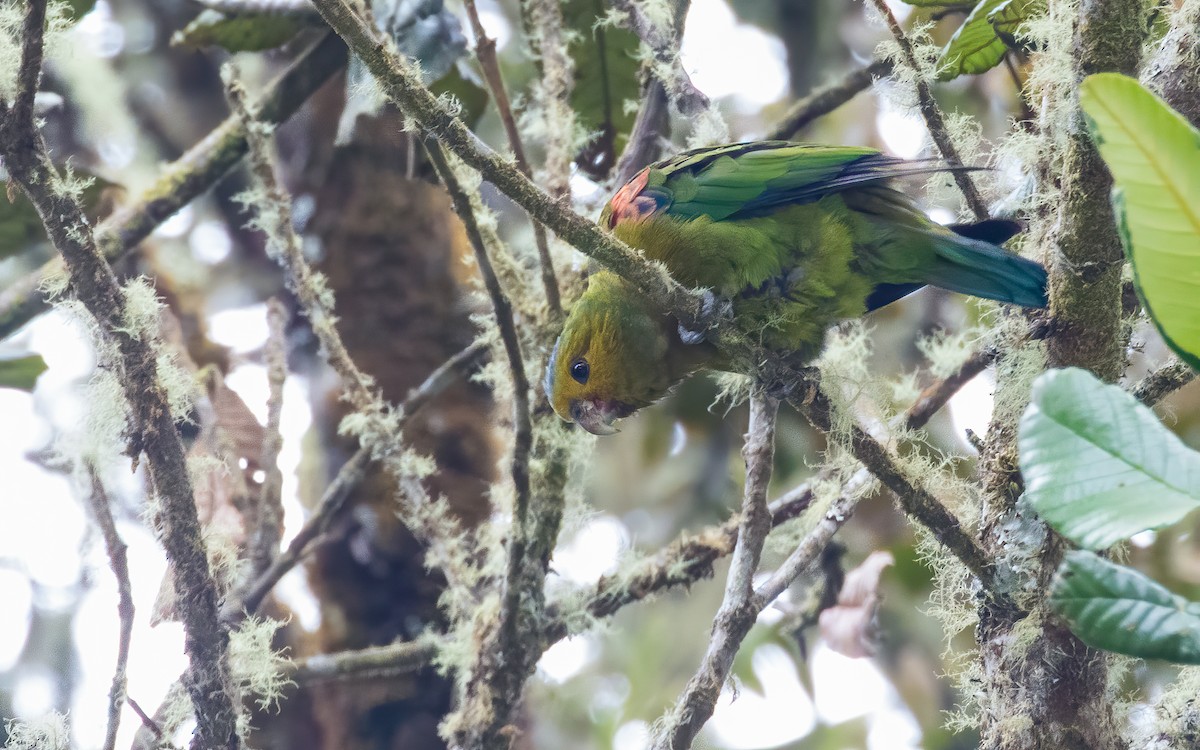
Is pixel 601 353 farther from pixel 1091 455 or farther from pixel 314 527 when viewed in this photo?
pixel 1091 455

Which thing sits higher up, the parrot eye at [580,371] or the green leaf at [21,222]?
the green leaf at [21,222]

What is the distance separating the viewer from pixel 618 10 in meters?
3.11

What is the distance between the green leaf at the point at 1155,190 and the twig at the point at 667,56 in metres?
1.79

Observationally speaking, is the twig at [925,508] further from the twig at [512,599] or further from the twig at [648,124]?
the twig at [648,124]

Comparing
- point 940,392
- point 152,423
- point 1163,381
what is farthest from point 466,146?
point 940,392

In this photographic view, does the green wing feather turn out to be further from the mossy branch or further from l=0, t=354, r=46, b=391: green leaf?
l=0, t=354, r=46, b=391: green leaf

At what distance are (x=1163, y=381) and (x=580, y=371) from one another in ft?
4.86

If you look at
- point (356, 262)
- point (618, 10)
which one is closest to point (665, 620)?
point (356, 262)

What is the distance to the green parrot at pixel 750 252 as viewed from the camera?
278cm

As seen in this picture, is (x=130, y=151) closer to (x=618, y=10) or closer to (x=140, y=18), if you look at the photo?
(x=140, y=18)

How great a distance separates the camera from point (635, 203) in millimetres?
2877

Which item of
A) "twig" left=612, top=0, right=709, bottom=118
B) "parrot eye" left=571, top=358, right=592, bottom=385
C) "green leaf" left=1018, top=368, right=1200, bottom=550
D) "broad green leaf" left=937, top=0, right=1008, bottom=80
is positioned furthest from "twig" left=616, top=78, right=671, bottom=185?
"green leaf" left=1018, top=368, right=1200, bottom=550

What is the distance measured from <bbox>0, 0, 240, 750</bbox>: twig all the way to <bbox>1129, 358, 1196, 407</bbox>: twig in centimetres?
191

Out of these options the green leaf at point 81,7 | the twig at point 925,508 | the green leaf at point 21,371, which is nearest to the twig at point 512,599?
the twig at point 925,508
